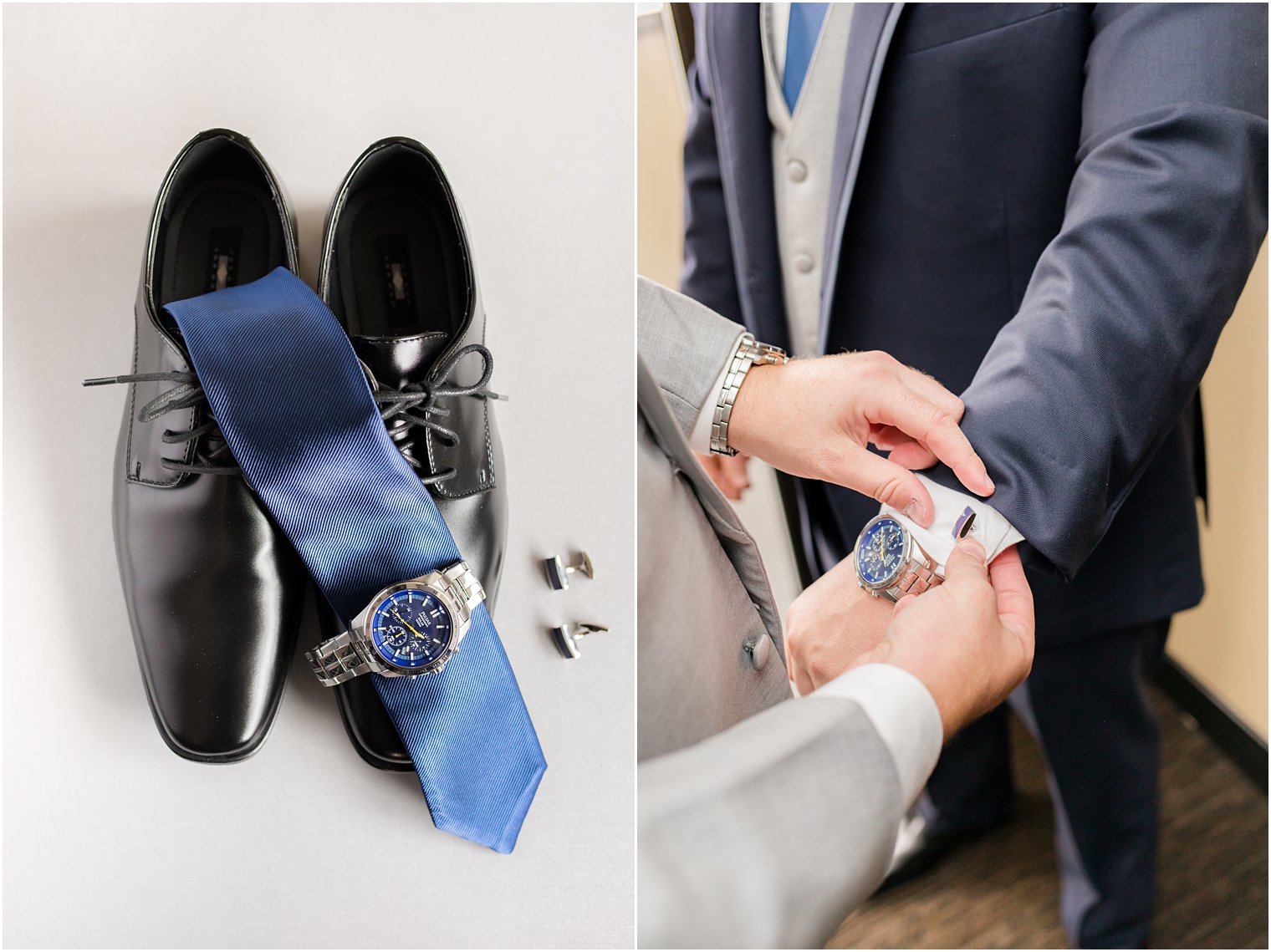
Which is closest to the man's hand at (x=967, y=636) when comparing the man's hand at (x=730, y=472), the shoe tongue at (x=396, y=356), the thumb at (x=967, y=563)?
A: the thumb at (x=967, y=563)

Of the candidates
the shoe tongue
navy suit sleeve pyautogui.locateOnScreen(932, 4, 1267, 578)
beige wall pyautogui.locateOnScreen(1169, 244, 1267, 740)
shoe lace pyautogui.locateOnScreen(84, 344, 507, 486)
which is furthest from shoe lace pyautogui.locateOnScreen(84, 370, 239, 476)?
beige wall pyautogui.locateOnScreen(1169, 244, 1267, 740)

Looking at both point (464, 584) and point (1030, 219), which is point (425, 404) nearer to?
point (464, 584)

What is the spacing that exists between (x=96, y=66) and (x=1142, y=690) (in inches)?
36.3

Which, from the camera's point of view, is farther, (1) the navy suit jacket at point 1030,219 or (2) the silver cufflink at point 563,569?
(2) the silver cufflink at point 563,569

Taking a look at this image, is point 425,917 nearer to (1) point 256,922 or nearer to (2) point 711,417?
(1) point 256,922

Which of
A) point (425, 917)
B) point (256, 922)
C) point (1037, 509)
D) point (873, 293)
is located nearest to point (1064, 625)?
point (1037, 509)

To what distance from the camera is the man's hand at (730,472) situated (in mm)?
441

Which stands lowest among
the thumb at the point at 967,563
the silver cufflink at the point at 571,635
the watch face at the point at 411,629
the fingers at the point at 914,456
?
the silver cufflink at the point at 571,635

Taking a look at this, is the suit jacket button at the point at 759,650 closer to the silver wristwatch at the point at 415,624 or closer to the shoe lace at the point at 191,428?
the silver wristwatch at the point at 415,624

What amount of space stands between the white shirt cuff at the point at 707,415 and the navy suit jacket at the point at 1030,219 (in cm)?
3

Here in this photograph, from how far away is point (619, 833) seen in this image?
0.60 meters

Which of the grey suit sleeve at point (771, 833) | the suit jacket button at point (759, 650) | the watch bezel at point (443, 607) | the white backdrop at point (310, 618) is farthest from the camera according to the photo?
the white backdrop at point (310, 618)

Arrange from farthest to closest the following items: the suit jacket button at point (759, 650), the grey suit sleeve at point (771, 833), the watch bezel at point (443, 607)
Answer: the watch bezel at point (443, 607), the suit jacket button at point (759, 650), the grey suit sleeve at point (771, 833)

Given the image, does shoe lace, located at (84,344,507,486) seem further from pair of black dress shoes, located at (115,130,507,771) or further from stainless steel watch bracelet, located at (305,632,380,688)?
stainless steel watch bracelet, located at (305,632,380,688)
